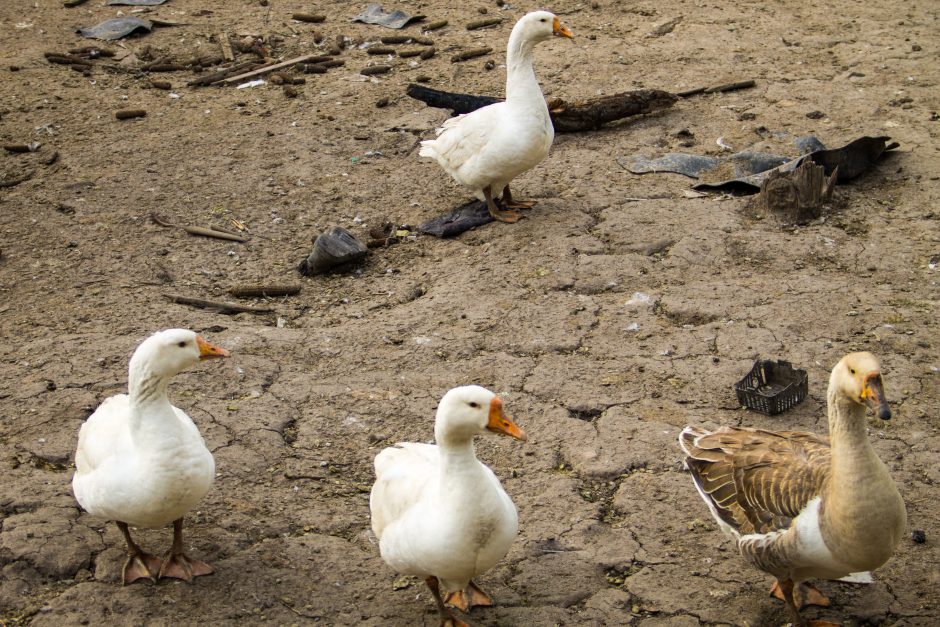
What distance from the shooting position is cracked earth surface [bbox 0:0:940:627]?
4211 mm

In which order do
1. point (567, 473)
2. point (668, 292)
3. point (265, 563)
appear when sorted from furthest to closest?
point (668, 292)
point (567, 473)
point (265, 563)

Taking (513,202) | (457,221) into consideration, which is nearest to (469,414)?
(457,221)

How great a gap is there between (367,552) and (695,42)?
24.9 ft

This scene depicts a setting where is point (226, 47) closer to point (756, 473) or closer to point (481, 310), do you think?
point (481, 310)

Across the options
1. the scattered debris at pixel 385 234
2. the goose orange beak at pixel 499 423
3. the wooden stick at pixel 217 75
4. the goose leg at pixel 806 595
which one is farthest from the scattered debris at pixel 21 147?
the goose leg at pixel 806 595

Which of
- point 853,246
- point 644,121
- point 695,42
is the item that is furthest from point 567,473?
point 695,42

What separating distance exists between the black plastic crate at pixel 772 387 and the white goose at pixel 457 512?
192 cm

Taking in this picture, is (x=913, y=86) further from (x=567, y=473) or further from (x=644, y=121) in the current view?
(x=567, y=473)

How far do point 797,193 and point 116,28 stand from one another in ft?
27.4

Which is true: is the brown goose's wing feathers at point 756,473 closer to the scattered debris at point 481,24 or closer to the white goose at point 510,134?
the white goose at point 510,134

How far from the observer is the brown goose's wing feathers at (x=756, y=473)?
3768 mm

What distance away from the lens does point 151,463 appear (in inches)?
156

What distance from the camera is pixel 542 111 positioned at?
7.19 metres

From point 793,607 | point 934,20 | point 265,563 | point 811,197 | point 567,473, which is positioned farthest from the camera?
point 934,20
